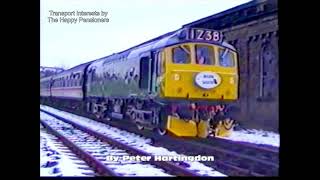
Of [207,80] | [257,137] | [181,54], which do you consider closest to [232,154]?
[257,137]

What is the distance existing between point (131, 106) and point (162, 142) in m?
0.38

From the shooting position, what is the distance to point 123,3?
374 centimetres

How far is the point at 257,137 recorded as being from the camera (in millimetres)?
3721

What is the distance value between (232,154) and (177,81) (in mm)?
593

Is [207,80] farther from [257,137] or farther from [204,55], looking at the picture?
[257,137]

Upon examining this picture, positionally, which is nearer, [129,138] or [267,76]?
[267,76]

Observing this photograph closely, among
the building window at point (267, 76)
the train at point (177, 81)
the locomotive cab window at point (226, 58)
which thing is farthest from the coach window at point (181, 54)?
the building window at point (267, 76)

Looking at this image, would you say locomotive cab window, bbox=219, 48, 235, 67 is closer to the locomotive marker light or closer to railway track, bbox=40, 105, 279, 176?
the locomotive marker light

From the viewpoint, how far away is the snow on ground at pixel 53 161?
3637 mm

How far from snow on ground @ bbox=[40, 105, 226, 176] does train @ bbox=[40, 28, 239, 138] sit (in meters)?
0.10

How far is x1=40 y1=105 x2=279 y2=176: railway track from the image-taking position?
3.64 m

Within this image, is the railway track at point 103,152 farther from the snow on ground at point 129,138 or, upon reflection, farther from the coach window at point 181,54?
the coach window at point 181,54
